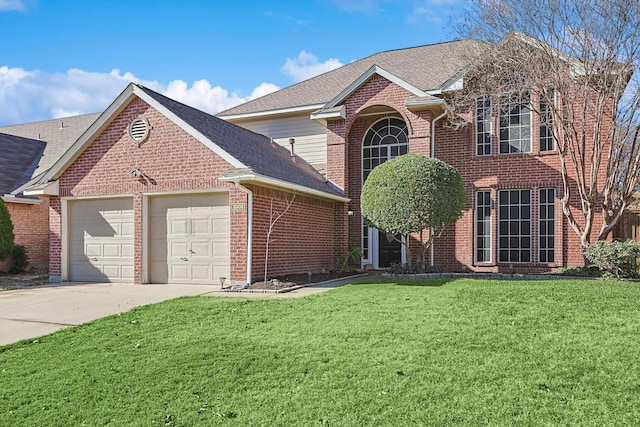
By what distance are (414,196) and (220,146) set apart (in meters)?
4.87

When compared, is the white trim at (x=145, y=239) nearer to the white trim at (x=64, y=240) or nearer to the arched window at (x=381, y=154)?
the white trim at (x=64, y=240)

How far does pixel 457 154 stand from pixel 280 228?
6315mm

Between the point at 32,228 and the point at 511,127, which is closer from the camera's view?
the point at 511,127

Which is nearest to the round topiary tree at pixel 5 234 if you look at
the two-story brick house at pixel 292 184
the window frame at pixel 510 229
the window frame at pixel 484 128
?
the two-story brick house at pixel 292 184

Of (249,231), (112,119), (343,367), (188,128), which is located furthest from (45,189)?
(343,367)

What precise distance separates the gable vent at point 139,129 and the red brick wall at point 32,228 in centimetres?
752

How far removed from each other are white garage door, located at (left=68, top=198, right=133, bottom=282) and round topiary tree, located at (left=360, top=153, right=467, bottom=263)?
6577 millimetres

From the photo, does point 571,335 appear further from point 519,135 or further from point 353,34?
point 353,34

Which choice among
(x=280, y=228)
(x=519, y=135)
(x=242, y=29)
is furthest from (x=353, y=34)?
(x=280, y=228)

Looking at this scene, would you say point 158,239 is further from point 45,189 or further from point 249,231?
point 45,189

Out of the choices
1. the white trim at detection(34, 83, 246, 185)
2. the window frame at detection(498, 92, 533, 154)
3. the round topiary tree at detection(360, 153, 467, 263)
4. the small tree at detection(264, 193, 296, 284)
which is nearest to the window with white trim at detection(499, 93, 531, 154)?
the window frame at detection(498, 92, 533, 154)

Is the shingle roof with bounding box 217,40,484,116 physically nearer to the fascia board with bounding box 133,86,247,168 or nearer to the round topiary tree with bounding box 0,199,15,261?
the fascia board with bounding box 133,86,247,168

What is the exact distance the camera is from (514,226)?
49.0 ft

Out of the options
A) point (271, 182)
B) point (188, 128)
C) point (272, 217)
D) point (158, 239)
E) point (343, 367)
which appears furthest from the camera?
point (158, 239)
